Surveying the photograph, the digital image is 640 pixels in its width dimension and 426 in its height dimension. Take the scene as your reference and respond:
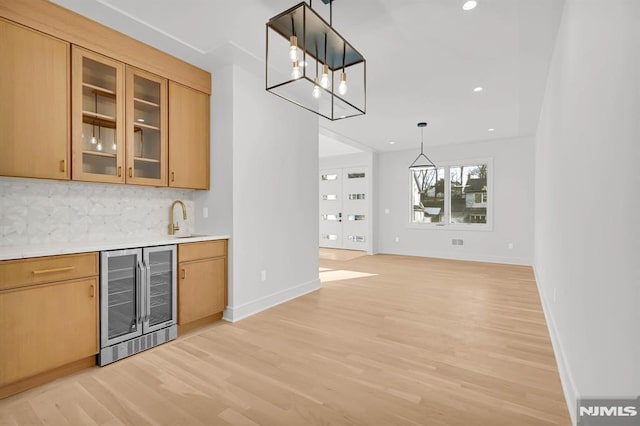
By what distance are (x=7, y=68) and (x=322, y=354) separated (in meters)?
3.18

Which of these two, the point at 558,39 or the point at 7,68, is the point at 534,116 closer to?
the point at 558,39

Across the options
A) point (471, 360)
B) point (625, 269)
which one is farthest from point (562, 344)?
point (625, 269)

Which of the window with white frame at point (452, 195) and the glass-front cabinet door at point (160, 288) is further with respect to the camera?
the window with white frame at point (452, 195)

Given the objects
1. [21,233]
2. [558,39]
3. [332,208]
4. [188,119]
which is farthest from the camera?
[332,208]

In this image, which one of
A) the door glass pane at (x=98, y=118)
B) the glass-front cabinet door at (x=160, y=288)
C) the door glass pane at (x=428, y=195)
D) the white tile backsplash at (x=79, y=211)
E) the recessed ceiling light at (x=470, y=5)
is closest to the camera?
the recessed ceiling light at (x=470, y=5)

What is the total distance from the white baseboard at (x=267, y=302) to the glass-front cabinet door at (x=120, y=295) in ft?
3.02

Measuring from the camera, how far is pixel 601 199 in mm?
1416

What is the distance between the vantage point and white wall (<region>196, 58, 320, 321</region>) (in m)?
3.39

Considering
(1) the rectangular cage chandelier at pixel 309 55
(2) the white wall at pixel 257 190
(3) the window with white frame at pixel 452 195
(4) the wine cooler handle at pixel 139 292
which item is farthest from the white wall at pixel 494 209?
(4) the wine cooler handle at pixel 139 292

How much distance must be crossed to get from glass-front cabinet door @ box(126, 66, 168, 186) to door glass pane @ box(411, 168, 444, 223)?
21.4ft

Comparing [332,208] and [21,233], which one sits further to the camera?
[332,208]

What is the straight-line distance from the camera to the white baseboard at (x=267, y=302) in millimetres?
3381

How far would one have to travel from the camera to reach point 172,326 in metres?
2.92

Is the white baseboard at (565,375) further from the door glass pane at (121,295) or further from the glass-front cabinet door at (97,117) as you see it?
the glass-front cabinet door at (97,117)
